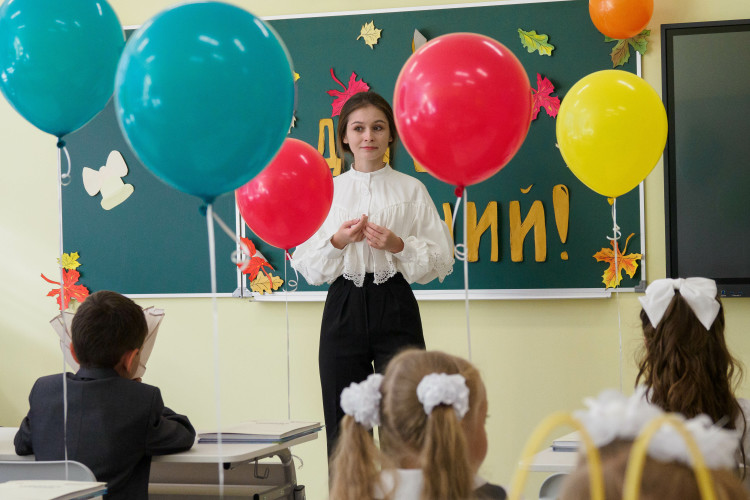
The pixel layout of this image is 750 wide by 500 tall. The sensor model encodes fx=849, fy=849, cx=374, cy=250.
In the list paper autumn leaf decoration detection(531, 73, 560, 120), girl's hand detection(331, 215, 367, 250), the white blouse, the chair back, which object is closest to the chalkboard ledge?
the white blouse

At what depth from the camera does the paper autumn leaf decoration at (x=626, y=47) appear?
3.43 metres

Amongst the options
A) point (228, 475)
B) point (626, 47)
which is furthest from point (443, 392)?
point (626, 47)

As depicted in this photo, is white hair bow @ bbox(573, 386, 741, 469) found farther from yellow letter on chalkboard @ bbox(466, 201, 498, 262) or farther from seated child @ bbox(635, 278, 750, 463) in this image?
yellow letter on chalkboard @ bbox(466, 201, 498, 262)

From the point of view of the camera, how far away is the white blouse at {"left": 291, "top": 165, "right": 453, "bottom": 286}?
117 inches

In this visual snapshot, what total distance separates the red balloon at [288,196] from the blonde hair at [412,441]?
130 cm

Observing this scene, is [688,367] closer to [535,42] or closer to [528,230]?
[528,230]

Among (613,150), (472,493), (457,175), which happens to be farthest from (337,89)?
(472,493)

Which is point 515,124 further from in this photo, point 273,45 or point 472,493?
point 472,493

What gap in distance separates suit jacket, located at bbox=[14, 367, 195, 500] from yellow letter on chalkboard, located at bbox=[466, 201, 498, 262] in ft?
5.75

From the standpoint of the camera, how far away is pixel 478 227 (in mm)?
3627

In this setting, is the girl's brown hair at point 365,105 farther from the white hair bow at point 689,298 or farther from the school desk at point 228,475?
the white hair bow at point 689,298

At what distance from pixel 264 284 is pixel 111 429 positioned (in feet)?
5.74

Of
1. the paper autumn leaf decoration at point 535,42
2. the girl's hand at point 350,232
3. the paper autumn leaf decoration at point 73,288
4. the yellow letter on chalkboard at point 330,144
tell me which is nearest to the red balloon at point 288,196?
the girl's hand at point 350,232

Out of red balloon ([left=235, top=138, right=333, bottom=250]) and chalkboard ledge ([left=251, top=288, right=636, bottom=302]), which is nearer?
red balloon ([left=235, top=138, right=333, bottom=250])
